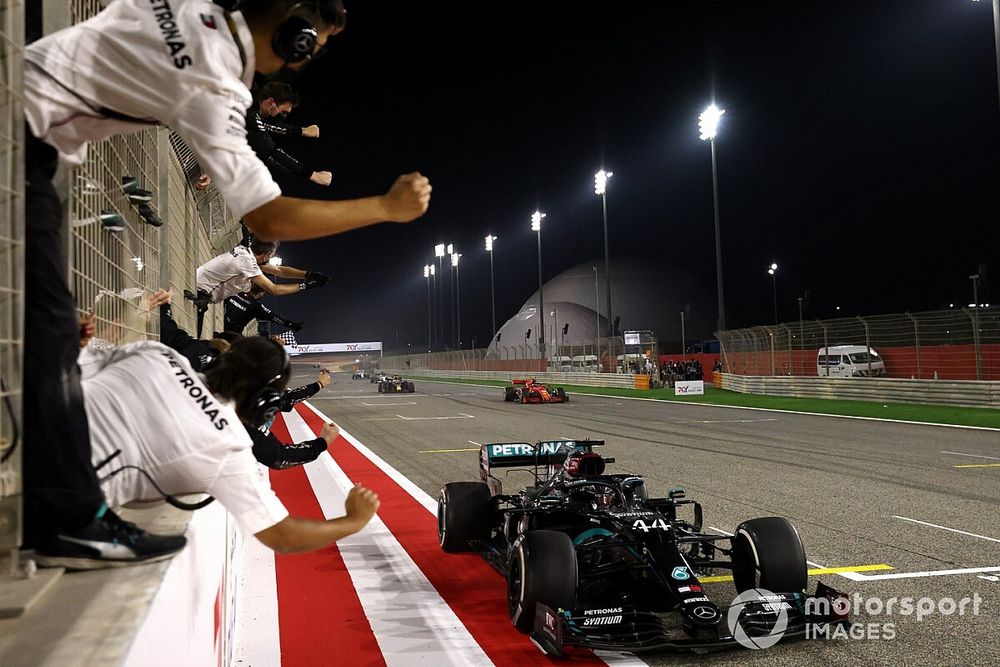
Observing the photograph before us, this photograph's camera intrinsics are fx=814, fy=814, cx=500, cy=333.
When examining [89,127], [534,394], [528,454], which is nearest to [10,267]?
[89,127]

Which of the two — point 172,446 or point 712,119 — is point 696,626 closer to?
point 172,446

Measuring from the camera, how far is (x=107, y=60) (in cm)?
172

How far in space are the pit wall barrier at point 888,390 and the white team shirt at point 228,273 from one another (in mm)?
18810

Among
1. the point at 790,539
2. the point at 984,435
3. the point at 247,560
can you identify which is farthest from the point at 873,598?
the point at 984,435

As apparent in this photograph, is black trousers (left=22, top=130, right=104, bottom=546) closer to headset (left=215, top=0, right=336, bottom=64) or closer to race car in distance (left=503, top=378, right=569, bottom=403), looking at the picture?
headset (left=215, top=0, right=336, bottom=64)

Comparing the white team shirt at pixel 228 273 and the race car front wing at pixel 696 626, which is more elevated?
the white team shirt at pixel 228 273

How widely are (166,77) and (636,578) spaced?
4.12 meters

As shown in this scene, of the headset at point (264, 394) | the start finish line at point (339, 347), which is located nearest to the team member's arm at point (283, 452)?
the headset at point (264, 394)

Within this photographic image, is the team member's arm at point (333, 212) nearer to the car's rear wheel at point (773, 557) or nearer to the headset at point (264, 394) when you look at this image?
the headset at point (264, 394)

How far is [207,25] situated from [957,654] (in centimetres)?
450

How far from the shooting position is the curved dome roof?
91.2m

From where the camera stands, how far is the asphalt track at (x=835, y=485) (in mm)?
4512

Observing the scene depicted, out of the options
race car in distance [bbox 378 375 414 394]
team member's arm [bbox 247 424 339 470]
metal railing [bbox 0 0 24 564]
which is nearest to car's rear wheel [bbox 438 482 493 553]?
team member's arm [bbox 247 424 339 470]

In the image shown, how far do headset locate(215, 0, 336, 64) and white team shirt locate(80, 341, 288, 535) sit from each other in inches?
32.5
